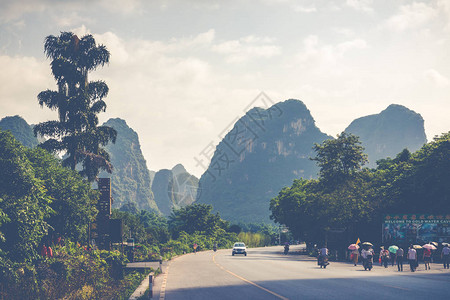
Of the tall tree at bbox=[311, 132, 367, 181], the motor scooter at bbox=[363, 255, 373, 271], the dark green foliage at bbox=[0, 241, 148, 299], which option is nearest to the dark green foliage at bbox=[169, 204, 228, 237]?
the tall tree at bbox=[311, 132, 367, 181]

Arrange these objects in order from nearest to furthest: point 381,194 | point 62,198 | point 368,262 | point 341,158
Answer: point 62,198
point 368,262
point 381,194
point 341,158

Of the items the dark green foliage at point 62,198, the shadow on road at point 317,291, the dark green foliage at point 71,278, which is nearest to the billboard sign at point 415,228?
the shadow on road at point 317,291

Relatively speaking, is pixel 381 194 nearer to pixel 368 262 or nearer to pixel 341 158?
pixel 341 158

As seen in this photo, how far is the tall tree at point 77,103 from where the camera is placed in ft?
130

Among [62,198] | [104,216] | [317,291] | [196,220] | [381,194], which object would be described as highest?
[381,194]

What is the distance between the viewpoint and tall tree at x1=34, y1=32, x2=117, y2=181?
39531mm

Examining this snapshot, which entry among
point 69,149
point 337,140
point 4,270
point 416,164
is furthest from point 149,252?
point 4,270

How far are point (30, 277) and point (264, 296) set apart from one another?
32.5 feet

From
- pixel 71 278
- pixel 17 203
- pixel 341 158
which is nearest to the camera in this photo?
pixel 17 203

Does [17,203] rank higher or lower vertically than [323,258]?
higher

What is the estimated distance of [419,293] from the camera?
16.9 m

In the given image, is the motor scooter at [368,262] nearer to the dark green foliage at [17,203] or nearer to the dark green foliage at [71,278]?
the dark green foliage at [71,278]

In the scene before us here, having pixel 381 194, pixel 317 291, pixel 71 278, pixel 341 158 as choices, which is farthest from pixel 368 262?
pixel 341 158

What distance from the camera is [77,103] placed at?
130 feet
